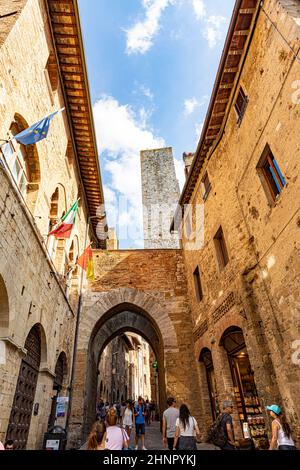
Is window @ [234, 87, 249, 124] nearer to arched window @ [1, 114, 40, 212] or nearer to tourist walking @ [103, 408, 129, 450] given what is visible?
arched window @ [1, 114, 40, 212]

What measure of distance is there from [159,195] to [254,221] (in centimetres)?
1907

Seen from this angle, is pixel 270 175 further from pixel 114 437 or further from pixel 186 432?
pixel 114 437

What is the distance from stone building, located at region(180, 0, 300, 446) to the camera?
452 centimetres

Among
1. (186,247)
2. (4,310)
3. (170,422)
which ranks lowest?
(170,422)

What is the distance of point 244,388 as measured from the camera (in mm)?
6457

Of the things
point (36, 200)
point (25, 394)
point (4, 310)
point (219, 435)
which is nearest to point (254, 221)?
point (219, 435)

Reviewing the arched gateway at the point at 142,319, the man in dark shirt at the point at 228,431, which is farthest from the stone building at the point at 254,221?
the man in dark shirt at the point at 228,431

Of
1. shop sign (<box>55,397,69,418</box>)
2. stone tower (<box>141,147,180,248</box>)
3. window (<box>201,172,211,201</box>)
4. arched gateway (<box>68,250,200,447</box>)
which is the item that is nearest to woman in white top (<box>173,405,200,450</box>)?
shop sign (<box>55,397,69,418</box>)

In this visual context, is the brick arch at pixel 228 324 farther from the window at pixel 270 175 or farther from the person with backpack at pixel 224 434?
the window at pixel 270 175

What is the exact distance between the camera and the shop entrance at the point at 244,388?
5.79m

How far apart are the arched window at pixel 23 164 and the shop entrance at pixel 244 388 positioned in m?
5.73

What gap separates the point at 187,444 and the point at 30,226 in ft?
15.0

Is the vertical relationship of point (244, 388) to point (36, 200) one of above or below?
below

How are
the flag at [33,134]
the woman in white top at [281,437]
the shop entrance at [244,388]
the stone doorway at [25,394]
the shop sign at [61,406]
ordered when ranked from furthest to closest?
the shop sign at [61,406]
the shop entrance at [244,388]
the stone doorway at [25,394]
the flag at [33,134]
the woman in white top at [281,437]
